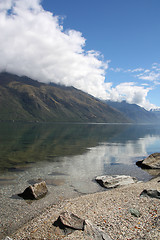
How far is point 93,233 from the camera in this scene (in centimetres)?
1296

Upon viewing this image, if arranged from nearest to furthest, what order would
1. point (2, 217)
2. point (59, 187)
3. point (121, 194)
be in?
point (2, 217)
point (121, 194)
point (59, 187)

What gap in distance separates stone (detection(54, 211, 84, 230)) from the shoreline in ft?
1.55

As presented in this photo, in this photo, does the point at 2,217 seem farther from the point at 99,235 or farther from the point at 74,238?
the point at 99,235

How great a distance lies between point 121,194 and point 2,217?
14.9 metres

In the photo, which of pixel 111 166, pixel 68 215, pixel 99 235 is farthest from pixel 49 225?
pixel 111 166

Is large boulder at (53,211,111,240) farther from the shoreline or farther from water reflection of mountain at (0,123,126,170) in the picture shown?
water reflection of mountain at (0,123,126,170)

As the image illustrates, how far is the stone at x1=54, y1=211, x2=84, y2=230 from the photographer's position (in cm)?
1439

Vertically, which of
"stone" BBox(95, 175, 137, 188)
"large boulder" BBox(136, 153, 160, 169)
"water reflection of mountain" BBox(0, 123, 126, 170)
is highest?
"large boulder" BBox(136, 153, 160, 169)

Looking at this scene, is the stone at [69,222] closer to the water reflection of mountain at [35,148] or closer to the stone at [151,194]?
the stone at [151,194]

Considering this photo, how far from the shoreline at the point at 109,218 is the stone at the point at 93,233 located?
46 cm

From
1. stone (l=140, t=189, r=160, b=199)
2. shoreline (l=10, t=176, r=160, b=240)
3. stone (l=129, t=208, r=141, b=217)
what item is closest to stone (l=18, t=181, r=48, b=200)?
shoreline (l=10, t=176, r=160, b=240)

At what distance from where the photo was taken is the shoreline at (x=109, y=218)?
1340 cm

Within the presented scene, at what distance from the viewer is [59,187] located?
27203mm

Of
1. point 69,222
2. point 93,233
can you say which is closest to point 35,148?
point 69,222
